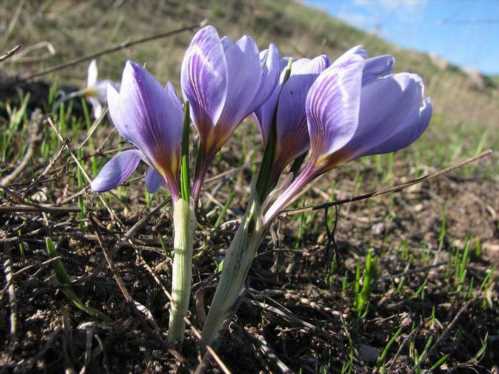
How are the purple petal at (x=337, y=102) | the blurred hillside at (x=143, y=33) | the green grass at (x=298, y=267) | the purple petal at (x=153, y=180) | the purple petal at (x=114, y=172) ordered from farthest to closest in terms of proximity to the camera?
the blurred hillside at (x=143, y=33) < the green grass at (x=298, y=267) < the purple petal at (x=153, y=180) < the purple petal at (x=114, y=172) < the purple petal at (x=337, y=102)

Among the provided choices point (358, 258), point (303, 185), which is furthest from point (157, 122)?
point (358, 258)

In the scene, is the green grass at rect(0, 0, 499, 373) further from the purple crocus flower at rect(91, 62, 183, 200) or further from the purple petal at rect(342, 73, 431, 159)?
the purple petal at rect(342, 73, 431, 159)

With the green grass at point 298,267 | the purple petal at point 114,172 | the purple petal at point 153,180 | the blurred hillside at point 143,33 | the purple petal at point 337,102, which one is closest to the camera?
the purple petal at point 337,102

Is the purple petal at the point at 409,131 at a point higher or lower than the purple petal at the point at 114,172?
higher

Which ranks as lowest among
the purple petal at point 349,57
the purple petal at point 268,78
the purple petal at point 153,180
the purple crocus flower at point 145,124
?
the purple petal at point 153,180

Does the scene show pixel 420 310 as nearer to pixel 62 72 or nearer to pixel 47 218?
pixel 47 218

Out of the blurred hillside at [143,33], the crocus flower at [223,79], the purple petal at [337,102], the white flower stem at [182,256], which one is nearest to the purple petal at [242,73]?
the crocus flower at [223,79]

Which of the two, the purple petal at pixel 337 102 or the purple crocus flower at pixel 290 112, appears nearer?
the purple petal at pixel 337 102

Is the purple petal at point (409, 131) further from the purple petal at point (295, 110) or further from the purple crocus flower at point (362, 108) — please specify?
the purple petal at point (295, 110)
